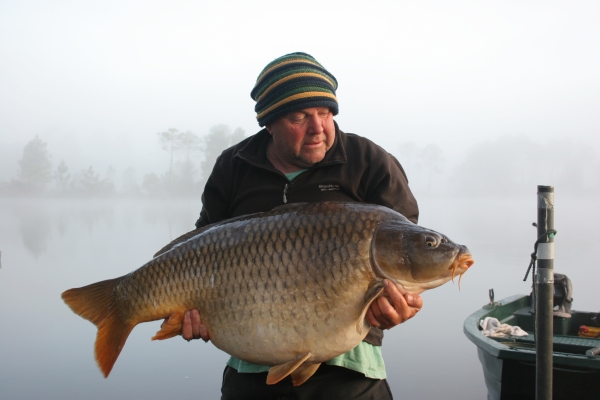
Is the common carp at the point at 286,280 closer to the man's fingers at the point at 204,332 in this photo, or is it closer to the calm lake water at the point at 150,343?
the man's fingers at the point at 204,332

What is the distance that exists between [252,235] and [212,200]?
412 millimetres

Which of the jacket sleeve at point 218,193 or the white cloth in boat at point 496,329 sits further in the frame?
the white cloth in boat at point 496,329

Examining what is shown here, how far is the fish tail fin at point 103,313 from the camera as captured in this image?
154 centimetres

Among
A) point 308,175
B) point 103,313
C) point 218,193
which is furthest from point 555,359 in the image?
point 103,313

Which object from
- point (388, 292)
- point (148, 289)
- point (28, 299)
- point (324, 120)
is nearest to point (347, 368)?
point (388, 292)

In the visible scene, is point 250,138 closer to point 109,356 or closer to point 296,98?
point 296,98

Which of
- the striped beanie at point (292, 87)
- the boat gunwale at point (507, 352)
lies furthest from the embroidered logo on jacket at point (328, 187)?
the boat gunwale at point (507, 352)

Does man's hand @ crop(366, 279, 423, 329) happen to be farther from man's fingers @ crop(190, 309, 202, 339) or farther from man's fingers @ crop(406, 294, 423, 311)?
man's fingers @ crop(190, 309, 202, 339)

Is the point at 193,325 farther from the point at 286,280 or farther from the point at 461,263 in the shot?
the point at 461,263

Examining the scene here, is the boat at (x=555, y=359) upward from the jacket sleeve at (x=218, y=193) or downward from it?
downward

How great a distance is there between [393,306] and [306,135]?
606 mm

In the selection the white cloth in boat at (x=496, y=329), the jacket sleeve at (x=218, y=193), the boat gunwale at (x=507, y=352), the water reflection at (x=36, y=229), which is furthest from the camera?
the water reflection at (x=36, y=229)

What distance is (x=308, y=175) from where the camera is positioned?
1617 millimetres

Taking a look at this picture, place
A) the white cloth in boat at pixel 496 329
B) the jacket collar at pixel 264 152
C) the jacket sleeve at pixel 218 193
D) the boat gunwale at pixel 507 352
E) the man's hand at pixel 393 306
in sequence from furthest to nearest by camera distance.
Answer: the white cloth in boat at pixel 496 329
the boat gunwale at pixel 507 352
the jacket sleeve at pixel 218 193
the jacket collar at pixel 264 152
the man's hand at pixel 393 306
